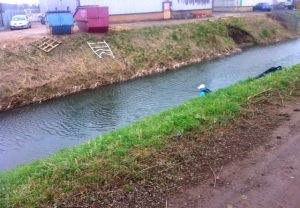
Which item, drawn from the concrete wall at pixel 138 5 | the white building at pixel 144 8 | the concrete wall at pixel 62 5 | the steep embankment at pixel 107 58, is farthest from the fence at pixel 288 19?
the concrete wall at pixel 62 5

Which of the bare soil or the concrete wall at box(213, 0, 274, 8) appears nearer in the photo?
the bare soil

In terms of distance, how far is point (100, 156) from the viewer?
Answer: 740 cm

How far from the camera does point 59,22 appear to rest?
26312mm

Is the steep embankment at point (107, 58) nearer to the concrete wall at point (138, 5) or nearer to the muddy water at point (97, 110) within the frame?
the muddy water at point (97, 110)

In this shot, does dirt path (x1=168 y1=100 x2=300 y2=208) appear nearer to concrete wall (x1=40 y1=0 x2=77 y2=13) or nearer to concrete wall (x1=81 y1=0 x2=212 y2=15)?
concrete wall (x1=40 y1=0 x2=77 y2=13)

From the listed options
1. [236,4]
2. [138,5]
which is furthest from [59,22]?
[236,4]

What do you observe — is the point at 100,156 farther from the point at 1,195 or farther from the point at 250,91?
the point at 250,91

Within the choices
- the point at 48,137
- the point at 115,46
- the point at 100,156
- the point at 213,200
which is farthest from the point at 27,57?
the point at 213,200

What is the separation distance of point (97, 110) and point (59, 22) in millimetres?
10972

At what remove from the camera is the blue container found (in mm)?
26250

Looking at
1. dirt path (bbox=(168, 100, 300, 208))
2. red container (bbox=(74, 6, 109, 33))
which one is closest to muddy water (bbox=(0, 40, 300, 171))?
red container (bbox=(74, 6, 109, 33))

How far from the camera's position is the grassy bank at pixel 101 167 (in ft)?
20.2

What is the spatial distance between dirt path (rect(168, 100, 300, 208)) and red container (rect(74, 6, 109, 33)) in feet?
71.8

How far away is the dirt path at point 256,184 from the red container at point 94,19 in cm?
2188
